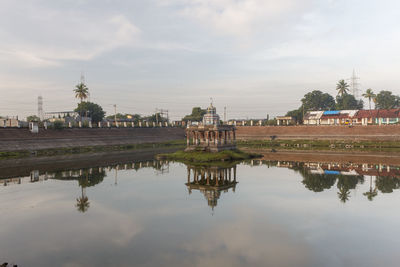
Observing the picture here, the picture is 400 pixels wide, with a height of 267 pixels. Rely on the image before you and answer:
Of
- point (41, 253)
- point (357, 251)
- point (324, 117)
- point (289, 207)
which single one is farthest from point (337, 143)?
point (41, 253)

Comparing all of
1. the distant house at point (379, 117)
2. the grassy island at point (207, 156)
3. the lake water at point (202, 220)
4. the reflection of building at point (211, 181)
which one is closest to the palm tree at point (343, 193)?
the lake water at point (202, 220)

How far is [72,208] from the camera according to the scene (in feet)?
86.3

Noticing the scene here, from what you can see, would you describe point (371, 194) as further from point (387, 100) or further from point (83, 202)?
point (387, 100)

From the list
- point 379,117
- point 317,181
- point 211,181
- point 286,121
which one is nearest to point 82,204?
point 211,181

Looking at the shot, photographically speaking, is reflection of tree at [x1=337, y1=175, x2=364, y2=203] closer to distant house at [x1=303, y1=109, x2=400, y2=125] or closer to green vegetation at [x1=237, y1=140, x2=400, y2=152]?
green vegetation at [x1=237, y1=140, x2=400, y2=152]

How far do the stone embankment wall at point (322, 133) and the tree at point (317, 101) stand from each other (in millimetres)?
55724

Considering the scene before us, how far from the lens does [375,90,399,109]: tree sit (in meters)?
145

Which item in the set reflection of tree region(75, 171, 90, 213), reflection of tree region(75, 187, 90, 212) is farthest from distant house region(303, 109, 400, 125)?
reflection of tree region(75, 187, 90, 212)

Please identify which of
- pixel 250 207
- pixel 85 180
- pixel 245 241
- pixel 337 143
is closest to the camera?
pixel 245 241

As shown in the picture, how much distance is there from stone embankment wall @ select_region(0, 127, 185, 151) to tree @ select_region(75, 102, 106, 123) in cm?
3947

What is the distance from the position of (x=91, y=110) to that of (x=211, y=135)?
302 feet

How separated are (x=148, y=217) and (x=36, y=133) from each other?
223ft

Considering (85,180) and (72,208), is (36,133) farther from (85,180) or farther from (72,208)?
(72,208)

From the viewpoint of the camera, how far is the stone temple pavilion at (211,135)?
60.4 meters
